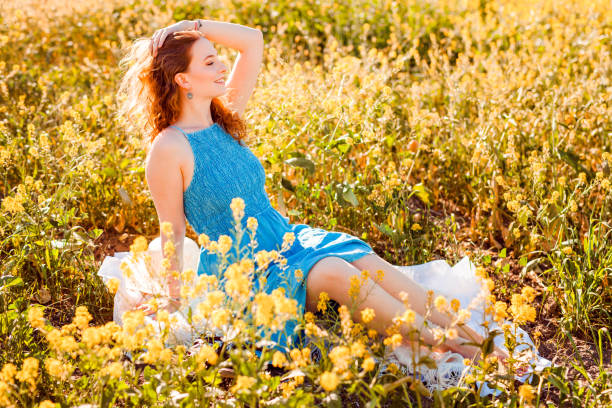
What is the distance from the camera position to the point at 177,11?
6.18 m

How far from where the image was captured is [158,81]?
234cm

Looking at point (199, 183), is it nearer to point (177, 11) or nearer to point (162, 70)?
point (162, 70)

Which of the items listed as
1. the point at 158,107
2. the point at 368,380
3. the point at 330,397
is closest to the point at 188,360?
the point at 330,397

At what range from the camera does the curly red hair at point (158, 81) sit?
7.55 feet

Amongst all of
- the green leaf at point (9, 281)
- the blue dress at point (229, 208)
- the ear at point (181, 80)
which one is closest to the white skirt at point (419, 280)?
the blue dress at point (229, 208)

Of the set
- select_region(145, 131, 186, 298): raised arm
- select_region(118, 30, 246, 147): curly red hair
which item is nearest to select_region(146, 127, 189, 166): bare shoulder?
select_region(145, 131, 186, 298): raised arm

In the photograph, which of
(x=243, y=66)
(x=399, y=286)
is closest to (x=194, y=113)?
(x=243, y=66)

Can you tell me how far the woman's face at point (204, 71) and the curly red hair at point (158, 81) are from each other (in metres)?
0.02

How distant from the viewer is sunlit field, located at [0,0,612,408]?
161cm

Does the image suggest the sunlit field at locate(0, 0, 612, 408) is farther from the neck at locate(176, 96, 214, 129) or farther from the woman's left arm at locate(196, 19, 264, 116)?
the neck at locate(176, 96, 214, 129)

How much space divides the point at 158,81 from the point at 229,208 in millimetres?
550

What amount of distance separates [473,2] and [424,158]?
10.2 ft

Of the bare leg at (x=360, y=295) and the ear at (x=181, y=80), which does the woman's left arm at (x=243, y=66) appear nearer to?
the ear at (x=181, y=80)

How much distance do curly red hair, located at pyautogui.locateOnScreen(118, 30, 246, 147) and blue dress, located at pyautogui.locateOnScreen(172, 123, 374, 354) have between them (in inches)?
5.2
